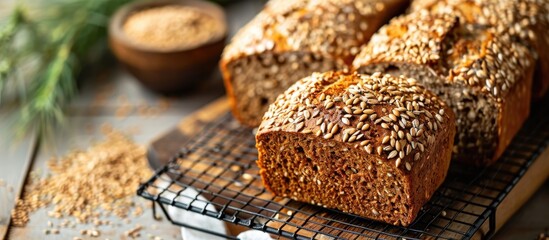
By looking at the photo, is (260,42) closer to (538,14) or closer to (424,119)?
(424,119)

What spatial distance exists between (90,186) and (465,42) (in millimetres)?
2238

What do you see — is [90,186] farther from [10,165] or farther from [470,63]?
[470,63]

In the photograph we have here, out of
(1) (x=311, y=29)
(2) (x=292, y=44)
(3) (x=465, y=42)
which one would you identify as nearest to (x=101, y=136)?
(2) (x=292, y=44)

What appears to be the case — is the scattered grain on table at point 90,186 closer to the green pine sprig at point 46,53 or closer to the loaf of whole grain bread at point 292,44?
the green pine sprig at point 46,53

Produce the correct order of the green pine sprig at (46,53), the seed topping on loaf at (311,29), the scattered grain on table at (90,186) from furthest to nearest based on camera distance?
the green pine sprig at (46,53)
the seed topping on loaf at (311,29)
the scattered grain on table at (90,186)

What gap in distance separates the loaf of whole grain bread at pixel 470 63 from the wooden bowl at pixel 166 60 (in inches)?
58.6

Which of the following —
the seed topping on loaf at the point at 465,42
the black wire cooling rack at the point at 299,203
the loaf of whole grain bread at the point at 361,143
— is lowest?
the black wire cooling rack at the point at 299,203

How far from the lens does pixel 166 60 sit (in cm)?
508

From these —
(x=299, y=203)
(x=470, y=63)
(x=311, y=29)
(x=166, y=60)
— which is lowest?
(x=299, y=203)

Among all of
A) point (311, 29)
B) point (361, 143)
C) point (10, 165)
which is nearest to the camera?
point (361, 143)

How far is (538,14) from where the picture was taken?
13.9ft

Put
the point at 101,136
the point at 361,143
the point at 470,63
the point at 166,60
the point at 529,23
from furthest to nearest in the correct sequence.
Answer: the point at 166,60 < the point at 101,136 < the point at 529,23 < the point at 470,63 < the point at 361,143

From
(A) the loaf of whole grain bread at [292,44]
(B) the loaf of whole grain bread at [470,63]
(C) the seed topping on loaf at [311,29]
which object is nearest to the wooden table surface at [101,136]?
(B) the loaf of whole grain bread at [470,63]

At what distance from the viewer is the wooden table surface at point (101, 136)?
3.93 m
